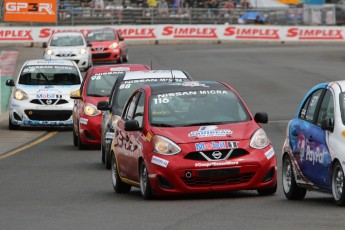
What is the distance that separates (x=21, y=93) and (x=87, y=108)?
18.7 feet

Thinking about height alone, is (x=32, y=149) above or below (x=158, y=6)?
above

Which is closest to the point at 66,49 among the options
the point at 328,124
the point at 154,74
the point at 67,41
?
A: the point at 67,41

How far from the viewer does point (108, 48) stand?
49.4 m

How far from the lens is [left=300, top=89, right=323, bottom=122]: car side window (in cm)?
1286

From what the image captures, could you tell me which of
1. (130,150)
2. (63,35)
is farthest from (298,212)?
(63,35)

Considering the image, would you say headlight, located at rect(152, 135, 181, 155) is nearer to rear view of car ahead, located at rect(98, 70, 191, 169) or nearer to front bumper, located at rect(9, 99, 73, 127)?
rear view of car ahead, located at rect(98, 70, 191, 169)

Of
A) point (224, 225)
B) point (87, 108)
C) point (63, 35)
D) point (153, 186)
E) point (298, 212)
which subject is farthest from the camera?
point (63, 35)

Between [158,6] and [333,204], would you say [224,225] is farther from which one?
[158,6]

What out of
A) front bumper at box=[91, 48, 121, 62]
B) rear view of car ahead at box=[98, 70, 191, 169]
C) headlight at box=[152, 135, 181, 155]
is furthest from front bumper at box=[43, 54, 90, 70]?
headlight at box=[152, 135, 181, 155]

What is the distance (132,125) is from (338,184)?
2866 millimetres

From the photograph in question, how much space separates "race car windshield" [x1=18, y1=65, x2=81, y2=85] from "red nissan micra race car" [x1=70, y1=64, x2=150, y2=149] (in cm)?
483

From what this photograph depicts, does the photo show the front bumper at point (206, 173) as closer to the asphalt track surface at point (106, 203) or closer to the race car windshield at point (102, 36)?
the asphalt track surface at point (106, 203)

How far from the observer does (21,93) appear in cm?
2742

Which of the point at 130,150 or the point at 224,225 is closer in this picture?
the point at 224,225
